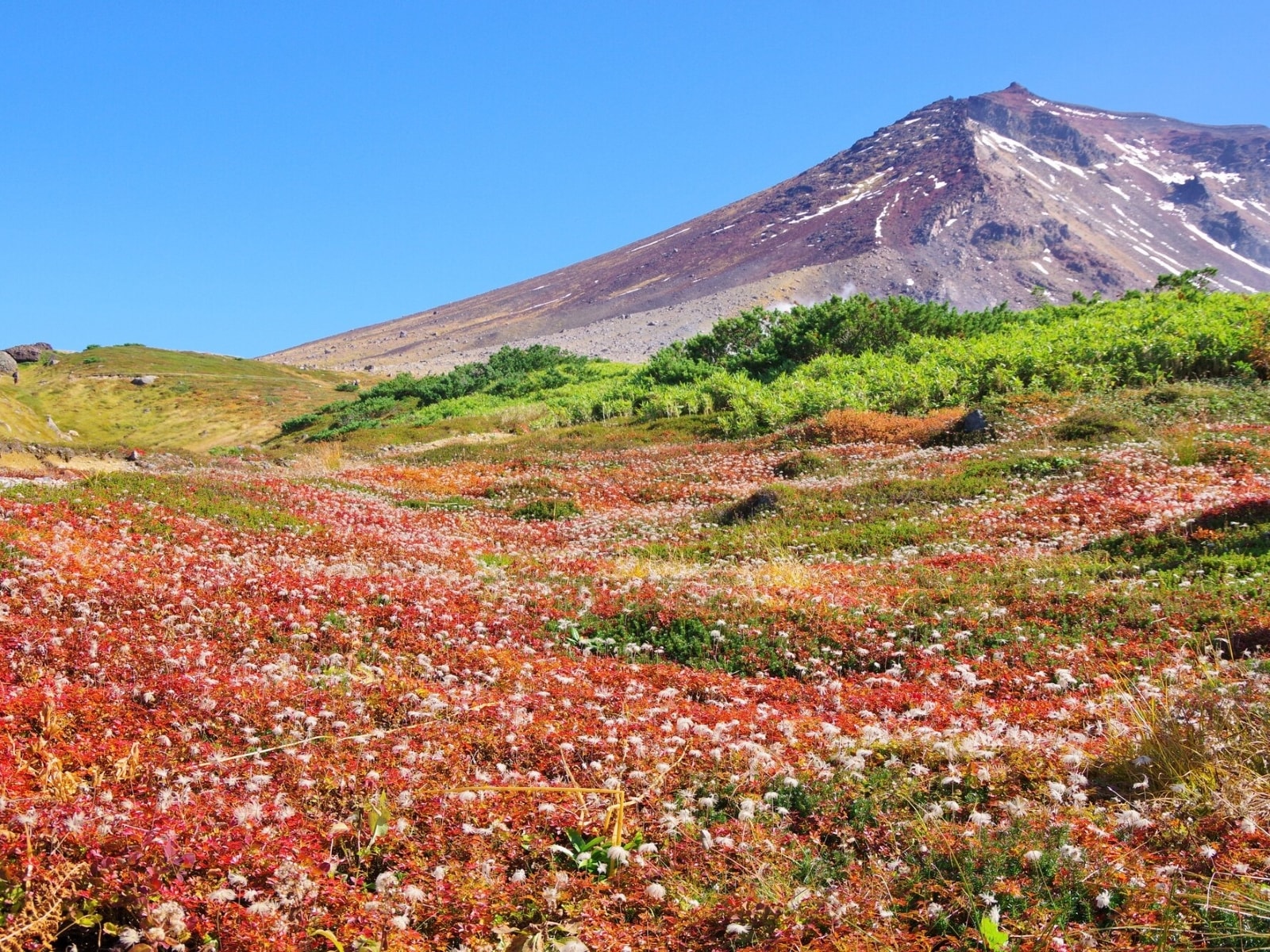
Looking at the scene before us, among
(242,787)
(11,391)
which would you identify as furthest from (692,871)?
(11,391)

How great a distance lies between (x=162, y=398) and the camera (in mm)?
71125

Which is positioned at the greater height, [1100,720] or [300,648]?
[300,648]

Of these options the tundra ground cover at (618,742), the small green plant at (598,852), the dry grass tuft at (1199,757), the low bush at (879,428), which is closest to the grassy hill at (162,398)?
the low bush at (879,428)

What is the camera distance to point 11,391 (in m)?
68.4

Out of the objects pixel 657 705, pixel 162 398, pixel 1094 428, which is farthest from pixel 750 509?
pixel 162 398

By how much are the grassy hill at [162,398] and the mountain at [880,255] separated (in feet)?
96.9

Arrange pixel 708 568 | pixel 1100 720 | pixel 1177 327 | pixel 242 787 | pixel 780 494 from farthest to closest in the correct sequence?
pixel 1177 327 → pixel 780 494 → pixel 708 568 → pixel 1100 720 → pixel 242 787

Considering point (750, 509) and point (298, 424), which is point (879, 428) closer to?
point (750, 509)

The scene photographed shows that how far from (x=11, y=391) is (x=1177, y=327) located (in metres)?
80.4

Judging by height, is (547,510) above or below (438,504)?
below

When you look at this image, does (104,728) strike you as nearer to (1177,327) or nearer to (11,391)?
(1177,327)

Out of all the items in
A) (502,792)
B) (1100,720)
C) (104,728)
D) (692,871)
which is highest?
(104,728)

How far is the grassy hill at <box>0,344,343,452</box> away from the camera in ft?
203

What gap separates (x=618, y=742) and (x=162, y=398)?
252ft
